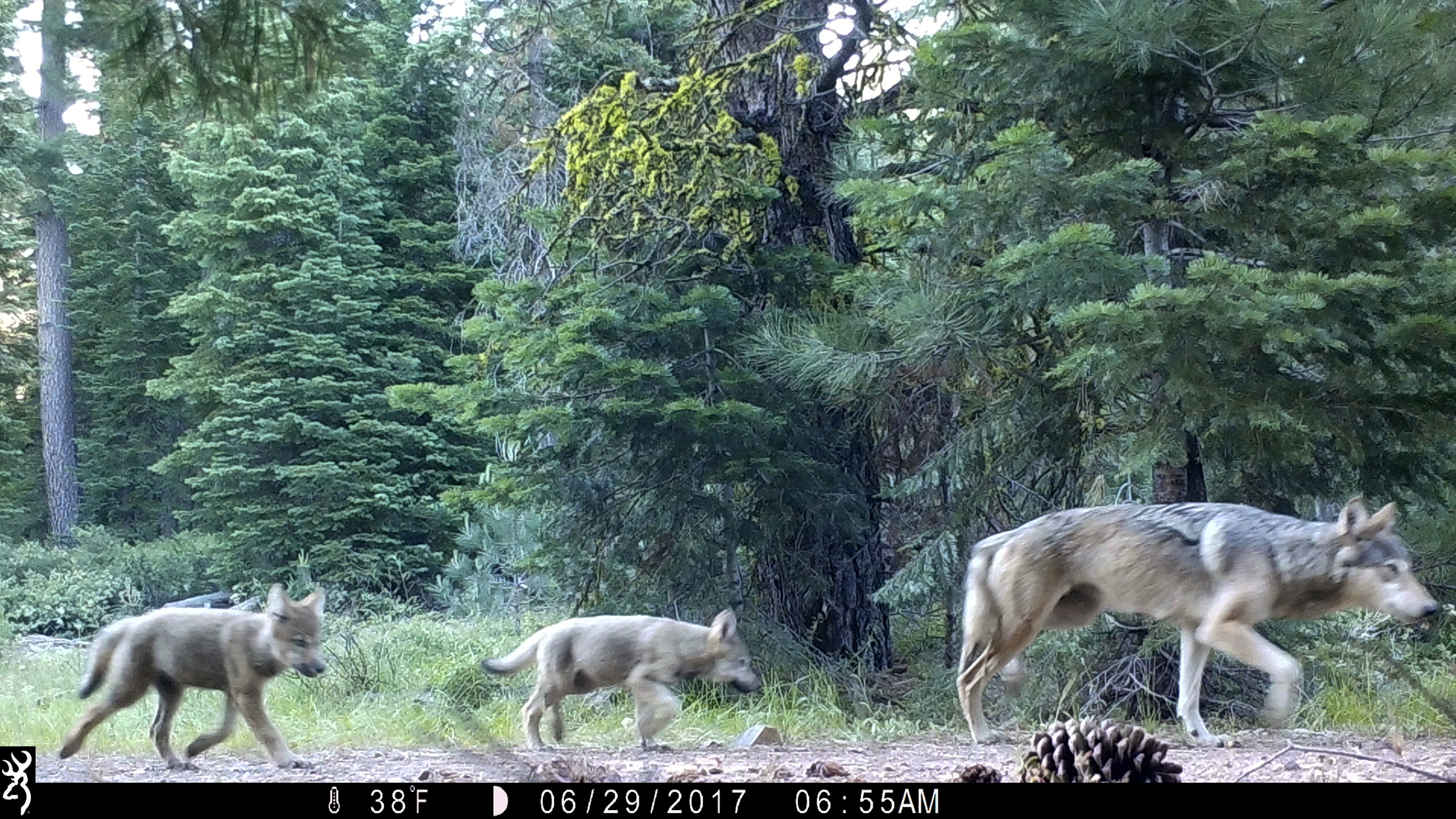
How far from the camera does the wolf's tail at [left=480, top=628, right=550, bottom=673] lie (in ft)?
19.5

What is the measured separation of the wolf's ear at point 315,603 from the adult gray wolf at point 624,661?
3.70ft

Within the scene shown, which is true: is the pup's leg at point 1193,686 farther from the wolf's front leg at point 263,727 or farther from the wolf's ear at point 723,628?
the wolf's front leg at point 263,727

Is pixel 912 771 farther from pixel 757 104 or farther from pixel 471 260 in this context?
pixel 471 260

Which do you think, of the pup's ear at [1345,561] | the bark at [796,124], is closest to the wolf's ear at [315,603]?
the pup's ear at [1345,561]

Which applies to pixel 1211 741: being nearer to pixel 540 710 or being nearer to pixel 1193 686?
pixel 1193 686

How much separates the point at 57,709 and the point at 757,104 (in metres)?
6.15

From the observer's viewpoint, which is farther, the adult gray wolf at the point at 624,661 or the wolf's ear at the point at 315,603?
the adult gray wolf at the point at 624,661

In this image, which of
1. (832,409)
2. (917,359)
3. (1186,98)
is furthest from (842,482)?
(1186,98)

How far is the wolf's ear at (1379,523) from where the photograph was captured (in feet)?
14.7

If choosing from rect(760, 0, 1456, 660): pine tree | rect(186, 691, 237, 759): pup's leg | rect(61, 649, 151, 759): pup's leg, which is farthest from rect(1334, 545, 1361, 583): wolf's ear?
rect(61, 649, 151, 759): pup's leg

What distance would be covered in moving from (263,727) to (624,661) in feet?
5.71

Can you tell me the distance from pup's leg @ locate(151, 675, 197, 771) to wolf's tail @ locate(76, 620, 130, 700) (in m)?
0.20

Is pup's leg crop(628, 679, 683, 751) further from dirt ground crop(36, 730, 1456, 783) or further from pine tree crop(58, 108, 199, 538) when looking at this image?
pine tree crop(58, 108, 199, 538)
